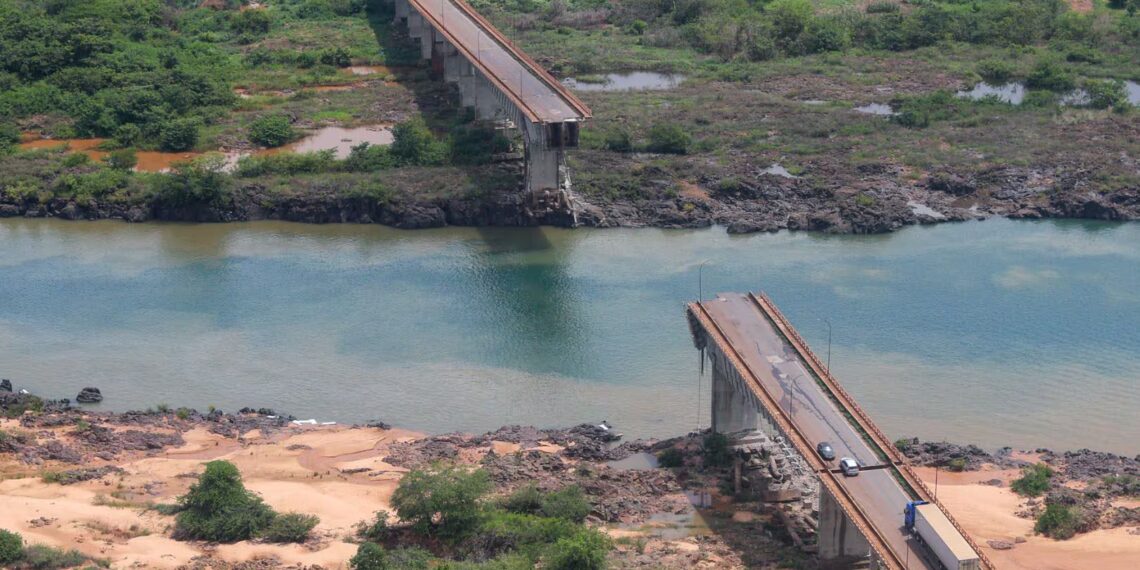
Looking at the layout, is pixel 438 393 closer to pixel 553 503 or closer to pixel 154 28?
pixel 553 503

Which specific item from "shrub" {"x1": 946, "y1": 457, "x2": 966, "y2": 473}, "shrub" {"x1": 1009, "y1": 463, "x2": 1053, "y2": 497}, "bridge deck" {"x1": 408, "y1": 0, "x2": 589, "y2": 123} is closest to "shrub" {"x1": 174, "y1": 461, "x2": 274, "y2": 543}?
"shrub" {"x1": 946, "y1": 457, "x2": 966, "y2": 473}

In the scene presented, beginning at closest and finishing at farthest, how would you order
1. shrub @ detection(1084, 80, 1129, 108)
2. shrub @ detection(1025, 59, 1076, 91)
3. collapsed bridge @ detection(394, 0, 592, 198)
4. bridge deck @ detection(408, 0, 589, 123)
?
collapsed bridge @ detection(394, 0, 592, 198) < bridge deck @ detection(408, 0, 589, 123) < shrub @ detection(1084, 80, 1129, 108) < shrub @ detection(1025, 59, 1076, 91)

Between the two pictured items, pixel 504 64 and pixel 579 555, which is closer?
pixel 579 555

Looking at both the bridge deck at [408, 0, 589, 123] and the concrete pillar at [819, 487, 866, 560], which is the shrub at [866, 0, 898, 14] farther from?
the concrete pillar at [819, 487, 866, 560]

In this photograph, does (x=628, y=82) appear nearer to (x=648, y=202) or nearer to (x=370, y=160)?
(x=370, y=160)

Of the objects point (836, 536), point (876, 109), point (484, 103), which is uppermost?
point (484, 103)

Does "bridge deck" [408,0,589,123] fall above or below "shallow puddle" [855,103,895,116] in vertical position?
above

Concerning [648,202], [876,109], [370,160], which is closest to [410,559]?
[648,202]
